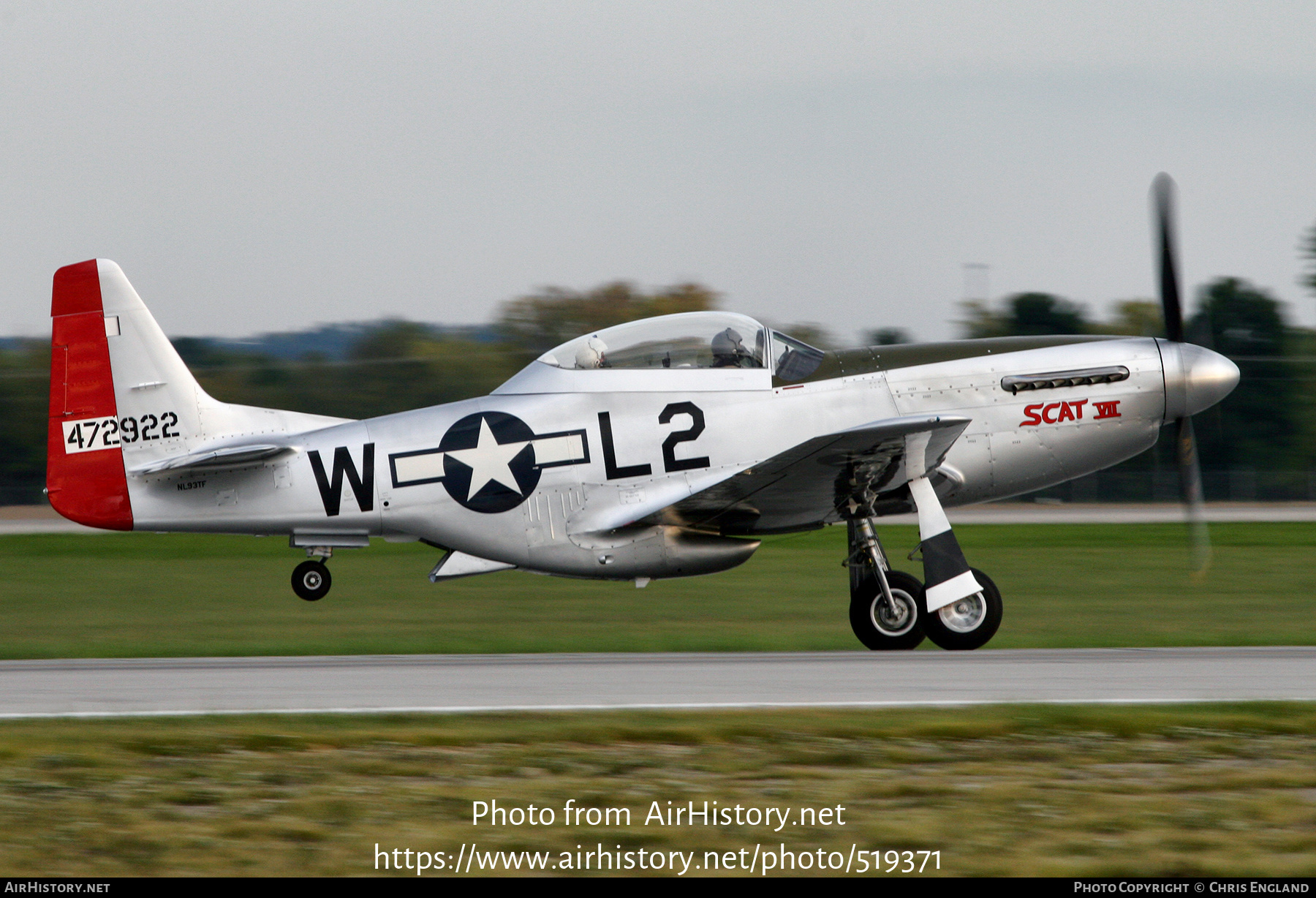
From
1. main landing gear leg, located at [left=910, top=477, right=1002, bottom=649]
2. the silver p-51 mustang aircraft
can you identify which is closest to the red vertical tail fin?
the silver p-51 mustang aircraft

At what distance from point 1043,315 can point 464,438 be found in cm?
4164

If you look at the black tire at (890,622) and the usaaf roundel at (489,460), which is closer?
the black tire at (890,622)

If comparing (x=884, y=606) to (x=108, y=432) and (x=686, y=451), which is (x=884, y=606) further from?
(x=108, y=432)

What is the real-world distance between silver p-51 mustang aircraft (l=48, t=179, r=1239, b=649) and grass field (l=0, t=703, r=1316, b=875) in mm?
3853

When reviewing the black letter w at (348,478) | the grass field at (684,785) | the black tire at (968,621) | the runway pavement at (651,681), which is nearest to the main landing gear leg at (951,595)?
the black tire at (968,621)

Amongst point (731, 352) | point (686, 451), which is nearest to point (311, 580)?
point (686, 451)

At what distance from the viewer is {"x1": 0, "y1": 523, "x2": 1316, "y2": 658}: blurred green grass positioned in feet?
40.3

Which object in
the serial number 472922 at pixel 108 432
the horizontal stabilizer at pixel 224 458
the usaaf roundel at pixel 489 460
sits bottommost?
the usaaf roundel at pixel 489 460

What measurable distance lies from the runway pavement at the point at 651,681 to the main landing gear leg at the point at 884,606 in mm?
262

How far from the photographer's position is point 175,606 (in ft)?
55.2

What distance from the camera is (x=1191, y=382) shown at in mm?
10898

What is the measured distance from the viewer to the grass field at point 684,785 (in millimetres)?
5055

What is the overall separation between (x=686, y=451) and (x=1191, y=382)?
409 cm

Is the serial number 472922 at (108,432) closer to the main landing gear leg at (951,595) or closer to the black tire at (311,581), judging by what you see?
the black tire at (311,581)
